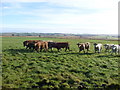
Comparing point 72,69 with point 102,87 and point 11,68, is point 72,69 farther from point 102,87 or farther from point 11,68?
point 11,68

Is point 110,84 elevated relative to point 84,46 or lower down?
lower down

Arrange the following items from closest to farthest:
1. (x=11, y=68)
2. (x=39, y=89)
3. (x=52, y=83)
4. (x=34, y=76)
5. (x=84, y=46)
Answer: (x=39, y=89) < (x=52, y=83) < (x=34, y=76) < (x=11, y=68) < (x=84, y=46)

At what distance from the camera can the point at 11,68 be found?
10180 mm

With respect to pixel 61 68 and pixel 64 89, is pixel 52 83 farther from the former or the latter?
pixel 61 68

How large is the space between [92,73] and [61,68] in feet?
7.25

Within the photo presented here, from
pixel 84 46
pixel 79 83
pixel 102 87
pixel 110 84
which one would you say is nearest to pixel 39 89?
pixel 79 83

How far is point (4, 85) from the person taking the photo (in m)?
7.65

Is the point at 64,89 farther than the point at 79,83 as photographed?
No

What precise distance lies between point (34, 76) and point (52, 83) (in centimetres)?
142

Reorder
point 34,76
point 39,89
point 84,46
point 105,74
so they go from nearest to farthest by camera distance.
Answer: point 39,89, point 34,76, point 105,74, point 84,46

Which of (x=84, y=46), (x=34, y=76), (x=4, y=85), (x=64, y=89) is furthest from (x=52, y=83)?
(x=84, y=46)

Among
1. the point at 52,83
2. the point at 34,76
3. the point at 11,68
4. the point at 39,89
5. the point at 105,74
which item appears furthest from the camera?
the point at 11,68

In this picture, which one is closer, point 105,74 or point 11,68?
point 105,74

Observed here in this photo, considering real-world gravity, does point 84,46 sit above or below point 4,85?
above
